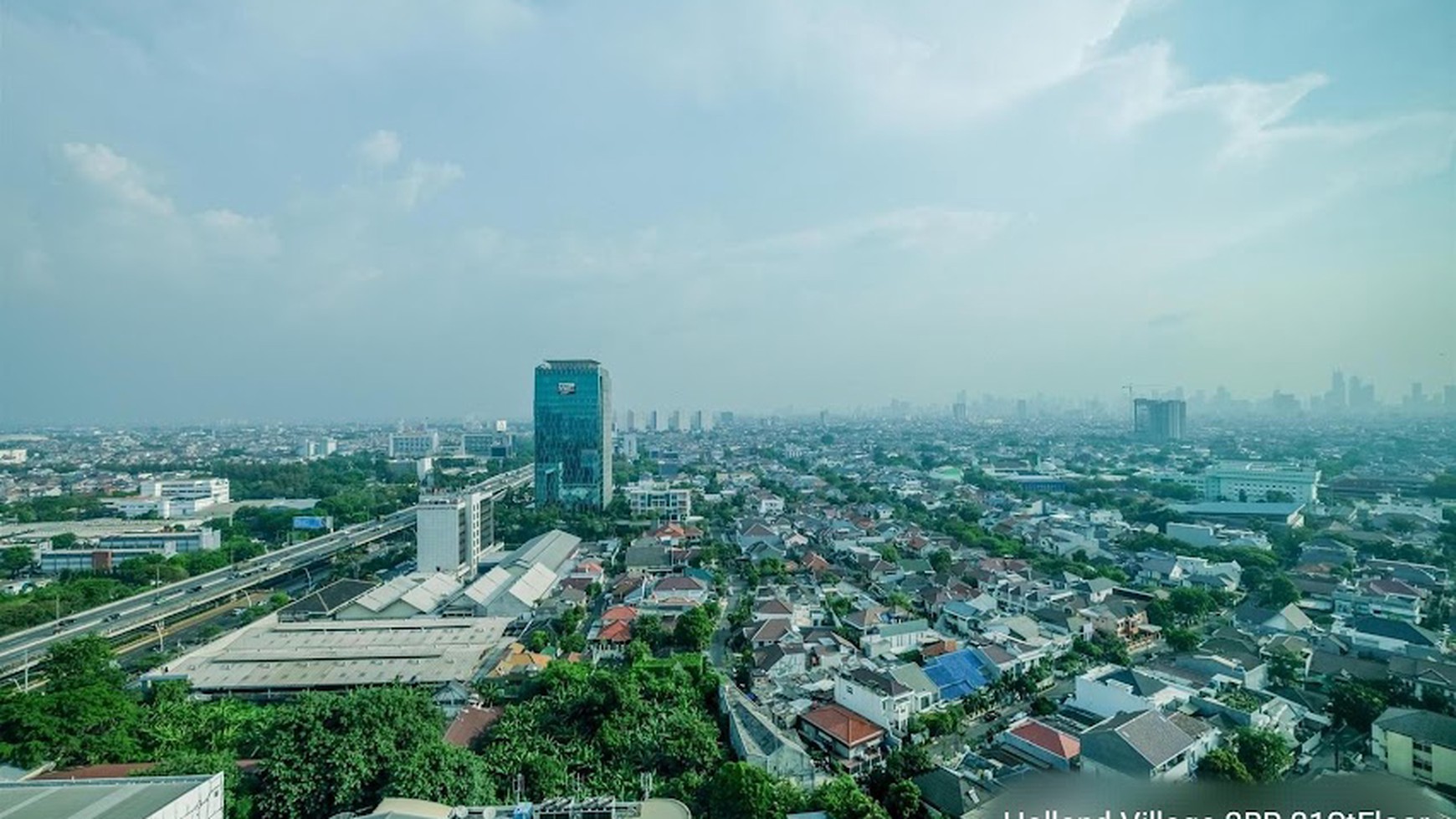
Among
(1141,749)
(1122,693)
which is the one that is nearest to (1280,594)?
(1122,693)

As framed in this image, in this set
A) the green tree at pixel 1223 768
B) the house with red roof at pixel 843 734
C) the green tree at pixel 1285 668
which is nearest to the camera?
the green tree at pixel 1223 768

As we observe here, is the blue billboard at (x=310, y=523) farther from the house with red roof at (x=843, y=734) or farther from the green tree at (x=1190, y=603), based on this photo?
the green tree at (x=1190, y=603)

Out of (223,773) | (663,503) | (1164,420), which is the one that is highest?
(1164,420)

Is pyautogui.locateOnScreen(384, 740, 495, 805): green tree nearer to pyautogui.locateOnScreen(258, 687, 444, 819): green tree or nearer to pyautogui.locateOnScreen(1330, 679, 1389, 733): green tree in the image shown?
pyautogui.locateOnScreen(258, 687, 444, 819): green tree

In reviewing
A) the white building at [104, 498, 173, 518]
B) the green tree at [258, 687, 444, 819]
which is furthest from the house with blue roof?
the white building at [104, 498, 173, 518]

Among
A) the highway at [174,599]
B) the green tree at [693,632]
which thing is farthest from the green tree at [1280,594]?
the highway at [174,599]

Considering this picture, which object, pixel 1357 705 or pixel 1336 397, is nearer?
pixel 1357 705

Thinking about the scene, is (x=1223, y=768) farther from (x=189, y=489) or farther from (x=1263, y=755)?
(x=189, y=489)
